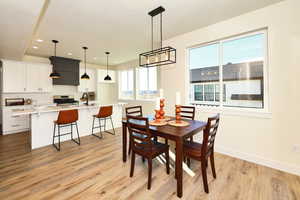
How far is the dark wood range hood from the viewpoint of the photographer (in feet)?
17.1

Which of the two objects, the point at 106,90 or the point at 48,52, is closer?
the point at 48,52

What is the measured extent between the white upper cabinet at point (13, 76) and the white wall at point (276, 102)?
612 cm

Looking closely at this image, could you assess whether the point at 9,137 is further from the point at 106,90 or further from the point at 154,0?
the point at 154,0

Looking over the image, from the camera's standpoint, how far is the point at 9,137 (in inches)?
156

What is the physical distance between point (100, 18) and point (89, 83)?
4192 millimetres

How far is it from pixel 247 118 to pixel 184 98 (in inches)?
53.9

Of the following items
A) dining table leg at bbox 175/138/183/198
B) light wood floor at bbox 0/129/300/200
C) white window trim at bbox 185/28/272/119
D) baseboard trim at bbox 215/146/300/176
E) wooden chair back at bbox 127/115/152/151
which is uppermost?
white window trim at bbox 185/28/272/119

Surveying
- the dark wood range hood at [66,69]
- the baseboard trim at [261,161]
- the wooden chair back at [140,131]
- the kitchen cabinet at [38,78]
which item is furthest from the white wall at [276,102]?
the kitchen cabinet at [38,78]

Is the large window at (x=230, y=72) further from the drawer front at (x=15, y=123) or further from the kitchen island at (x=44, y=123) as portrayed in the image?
the drawer front at (x=15, y=123)

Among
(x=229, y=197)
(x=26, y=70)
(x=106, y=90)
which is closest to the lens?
(x=229, y=197)

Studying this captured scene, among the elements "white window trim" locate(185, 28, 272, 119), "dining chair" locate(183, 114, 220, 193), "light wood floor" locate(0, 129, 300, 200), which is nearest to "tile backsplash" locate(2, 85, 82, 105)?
"light wood floor" locate(0, 129, 300, 200)

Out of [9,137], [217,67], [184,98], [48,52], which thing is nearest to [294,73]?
[217,67]

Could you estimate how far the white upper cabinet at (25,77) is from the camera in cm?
434

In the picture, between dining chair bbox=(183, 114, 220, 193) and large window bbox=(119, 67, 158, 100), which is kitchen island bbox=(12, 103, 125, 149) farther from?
dining chair bbox=(183, 114, 220, 193)
